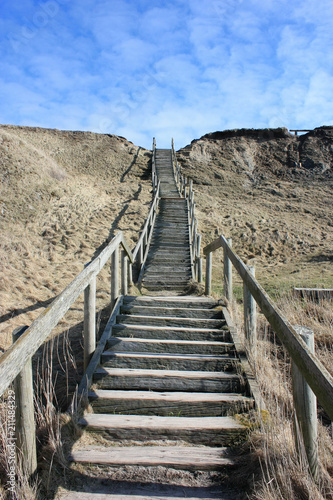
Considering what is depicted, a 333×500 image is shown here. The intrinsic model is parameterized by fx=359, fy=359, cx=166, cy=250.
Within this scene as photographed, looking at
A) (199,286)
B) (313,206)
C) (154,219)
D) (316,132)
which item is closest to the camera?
(199,286)

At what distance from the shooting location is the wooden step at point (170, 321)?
4520 mm

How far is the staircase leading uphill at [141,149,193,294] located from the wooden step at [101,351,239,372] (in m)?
4.25

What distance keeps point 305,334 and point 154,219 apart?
10.1 metres

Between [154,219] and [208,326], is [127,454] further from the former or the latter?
[154,219]

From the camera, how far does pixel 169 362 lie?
3643 mm

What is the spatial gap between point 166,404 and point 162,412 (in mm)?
72

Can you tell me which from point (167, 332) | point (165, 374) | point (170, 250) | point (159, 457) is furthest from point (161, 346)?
point (170, 250)

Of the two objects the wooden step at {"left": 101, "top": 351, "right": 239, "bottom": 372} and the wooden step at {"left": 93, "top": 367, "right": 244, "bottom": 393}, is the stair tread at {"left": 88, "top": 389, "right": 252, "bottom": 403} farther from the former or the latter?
the wooden step at {"left": 101, "top": 351, "right": 239, "bottom": 372}

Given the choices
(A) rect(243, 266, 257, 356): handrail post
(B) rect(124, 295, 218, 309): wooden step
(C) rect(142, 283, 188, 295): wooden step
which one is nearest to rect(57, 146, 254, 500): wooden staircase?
(B) rect(124, 295, 218, 309): wooden step

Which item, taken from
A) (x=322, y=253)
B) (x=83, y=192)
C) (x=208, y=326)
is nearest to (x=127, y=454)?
(x=208, y=326)

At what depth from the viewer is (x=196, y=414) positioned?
3.04 metres

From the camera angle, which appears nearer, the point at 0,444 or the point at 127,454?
the point at 0,444

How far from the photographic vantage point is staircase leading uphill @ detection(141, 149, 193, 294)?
838cm

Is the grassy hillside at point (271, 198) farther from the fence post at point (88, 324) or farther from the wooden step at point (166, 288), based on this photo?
the fence post at point (88, 324)
